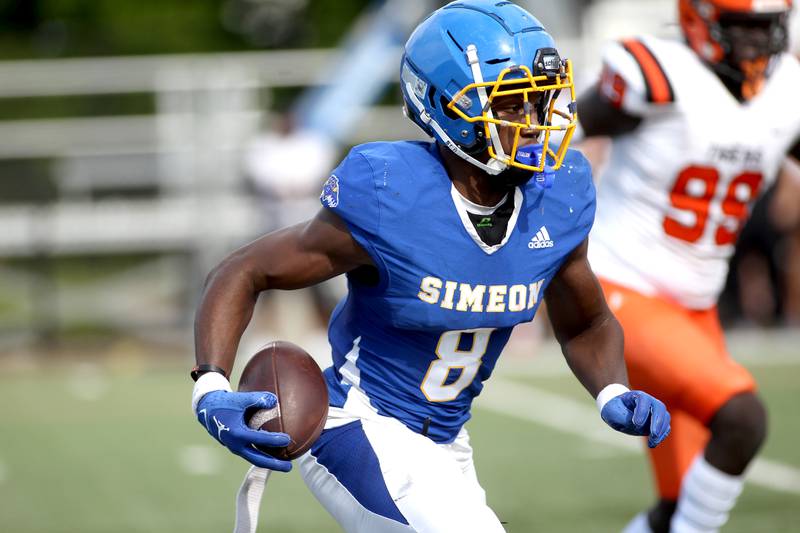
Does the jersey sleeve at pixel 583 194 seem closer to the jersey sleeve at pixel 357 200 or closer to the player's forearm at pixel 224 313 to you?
the jersey sleeve at pixel 357 200

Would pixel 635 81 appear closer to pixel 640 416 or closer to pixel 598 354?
pixel 598 354

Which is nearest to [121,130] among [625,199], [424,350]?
[625,199]

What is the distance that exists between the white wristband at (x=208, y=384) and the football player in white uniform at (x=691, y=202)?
1742mm

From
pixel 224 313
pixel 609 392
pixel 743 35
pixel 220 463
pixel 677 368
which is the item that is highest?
pixel 743 35

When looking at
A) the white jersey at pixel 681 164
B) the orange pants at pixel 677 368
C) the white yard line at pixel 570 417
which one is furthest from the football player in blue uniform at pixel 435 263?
the white yard line at pixel 570 417

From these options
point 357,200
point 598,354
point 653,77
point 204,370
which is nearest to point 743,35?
point 653,77

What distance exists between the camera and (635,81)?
13.9 ft

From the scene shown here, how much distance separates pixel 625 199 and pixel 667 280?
324 millimetres

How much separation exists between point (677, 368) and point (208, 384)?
1828mm

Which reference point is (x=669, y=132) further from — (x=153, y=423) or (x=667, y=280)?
(x=153, y=423)

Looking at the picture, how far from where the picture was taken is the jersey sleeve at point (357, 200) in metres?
3.12

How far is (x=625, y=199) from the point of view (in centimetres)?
457

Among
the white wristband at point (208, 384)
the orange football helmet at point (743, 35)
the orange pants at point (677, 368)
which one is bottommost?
the orange pants at point (677, 368)

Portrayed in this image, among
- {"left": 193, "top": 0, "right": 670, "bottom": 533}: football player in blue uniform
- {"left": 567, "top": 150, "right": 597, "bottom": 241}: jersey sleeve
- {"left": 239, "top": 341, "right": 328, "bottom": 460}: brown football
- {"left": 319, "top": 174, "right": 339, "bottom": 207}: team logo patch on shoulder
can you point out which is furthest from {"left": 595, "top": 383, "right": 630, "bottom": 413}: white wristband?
{"left": 319, "top": 174, "right": 339, "bottom": 207}: team logo patch on shoulder
